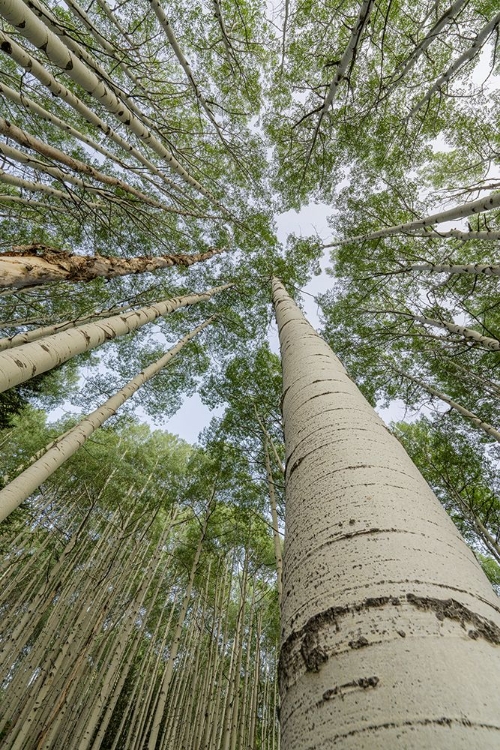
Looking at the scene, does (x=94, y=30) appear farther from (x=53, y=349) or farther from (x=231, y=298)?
(x=231, y=298)

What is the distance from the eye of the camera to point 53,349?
2104 mm

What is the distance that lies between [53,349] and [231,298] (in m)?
5.81

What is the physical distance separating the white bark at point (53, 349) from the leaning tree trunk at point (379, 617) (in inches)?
67.5

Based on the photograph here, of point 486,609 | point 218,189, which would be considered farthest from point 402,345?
point 486,609

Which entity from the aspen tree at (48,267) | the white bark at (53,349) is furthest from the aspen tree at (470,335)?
the aspen tree at (48,267)

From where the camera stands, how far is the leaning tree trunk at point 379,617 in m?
0.35

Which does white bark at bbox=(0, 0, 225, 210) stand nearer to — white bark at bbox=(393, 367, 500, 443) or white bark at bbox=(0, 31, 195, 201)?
white bark at bbox=(0, 31, 195, 201)

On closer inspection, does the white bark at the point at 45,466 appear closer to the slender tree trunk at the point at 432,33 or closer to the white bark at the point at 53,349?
the white bark at the point at 53,349

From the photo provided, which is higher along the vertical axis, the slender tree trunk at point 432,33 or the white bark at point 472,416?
the white bark at point 472,416

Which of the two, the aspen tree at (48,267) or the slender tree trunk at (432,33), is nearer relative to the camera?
the aspen tree at (48,267)

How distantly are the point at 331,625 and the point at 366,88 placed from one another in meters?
7.18

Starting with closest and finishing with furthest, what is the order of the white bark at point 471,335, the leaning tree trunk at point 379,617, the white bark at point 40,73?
the leaning tree trunk at point 379,617 < the white bark at point 40,73 < the white bark at point 471,335

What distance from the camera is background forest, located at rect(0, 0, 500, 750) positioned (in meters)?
4.25

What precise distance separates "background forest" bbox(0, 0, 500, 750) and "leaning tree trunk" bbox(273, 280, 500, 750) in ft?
8.36
